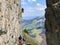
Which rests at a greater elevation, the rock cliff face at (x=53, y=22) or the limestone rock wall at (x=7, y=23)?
the rock cliff face at (x=53, y=22)

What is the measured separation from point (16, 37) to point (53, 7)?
21.9 feet

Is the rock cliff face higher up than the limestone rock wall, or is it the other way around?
the rock cliff face

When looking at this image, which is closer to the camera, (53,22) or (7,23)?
(53,22)

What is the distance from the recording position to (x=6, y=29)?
288 inches

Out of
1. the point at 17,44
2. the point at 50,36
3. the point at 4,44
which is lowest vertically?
the point at 17,44

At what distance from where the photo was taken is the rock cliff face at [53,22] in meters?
2.54

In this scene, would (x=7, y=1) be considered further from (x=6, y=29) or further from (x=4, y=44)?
(x=4, y=44)

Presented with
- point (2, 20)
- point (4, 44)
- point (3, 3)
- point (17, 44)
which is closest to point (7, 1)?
point (3, 3)

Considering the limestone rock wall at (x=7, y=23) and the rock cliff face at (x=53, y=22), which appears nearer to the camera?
the rock cliff face at (x=53, y=22)

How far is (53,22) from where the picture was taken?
260 centimetres

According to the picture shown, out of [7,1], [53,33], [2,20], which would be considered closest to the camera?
[53,33]

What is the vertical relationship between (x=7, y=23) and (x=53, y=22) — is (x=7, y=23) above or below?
below

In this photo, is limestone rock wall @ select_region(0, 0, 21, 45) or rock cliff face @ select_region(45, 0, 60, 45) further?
limestone rock wall @ select_region(0, 0, 21, 45)

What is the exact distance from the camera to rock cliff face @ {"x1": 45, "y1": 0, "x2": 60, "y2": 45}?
8.32 ft
